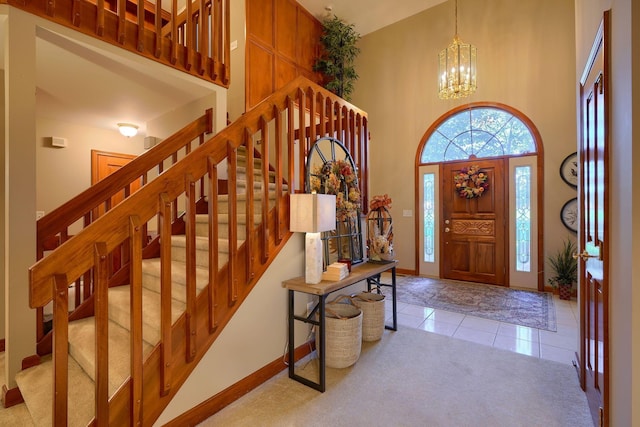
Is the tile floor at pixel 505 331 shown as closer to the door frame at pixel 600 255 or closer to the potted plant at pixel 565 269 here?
the potted plant at pixel 565 269

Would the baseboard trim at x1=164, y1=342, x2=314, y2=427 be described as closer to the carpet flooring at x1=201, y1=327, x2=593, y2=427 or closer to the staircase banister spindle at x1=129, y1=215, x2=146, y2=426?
the carpet flooring at x1=201, y1=327, x2=593, y2=427

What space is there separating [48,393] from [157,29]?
279 cm

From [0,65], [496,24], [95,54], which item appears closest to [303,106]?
[95,54]

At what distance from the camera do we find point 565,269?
13.9 ft

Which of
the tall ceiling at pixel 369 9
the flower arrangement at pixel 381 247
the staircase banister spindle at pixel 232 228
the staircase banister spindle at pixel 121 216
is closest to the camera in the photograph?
the staircase banister spindle at pixel 121 216

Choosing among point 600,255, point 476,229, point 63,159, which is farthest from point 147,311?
point 476,229

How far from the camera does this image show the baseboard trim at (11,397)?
72.1 inches

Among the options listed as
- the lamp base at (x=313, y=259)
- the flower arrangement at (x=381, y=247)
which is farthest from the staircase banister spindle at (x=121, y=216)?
the flower arrangement at (x=381, y=247)

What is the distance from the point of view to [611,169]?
1405 mm

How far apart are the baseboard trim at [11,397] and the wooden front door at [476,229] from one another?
5.47 m

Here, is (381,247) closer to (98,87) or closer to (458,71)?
(458,71)

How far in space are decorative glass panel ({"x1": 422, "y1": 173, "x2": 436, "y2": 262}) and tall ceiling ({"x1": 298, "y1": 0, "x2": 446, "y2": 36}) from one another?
3.12m

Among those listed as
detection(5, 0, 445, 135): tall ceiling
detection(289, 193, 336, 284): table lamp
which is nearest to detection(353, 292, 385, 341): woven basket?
detection(289, 193, 336, 284): table lamp

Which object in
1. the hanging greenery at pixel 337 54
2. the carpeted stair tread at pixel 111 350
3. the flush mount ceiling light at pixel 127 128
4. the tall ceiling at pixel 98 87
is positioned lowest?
the carpeted stair tread at pixel 111 350
